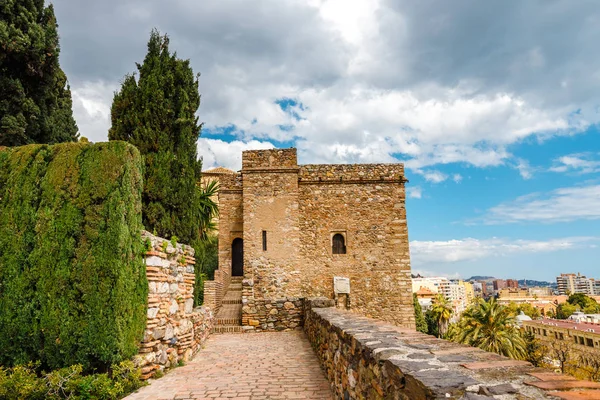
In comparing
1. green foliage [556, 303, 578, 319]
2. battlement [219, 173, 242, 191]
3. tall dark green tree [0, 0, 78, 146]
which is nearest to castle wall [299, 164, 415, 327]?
battlement [219, 173, 242, 191]

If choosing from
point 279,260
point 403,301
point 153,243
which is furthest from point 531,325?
point 153,243

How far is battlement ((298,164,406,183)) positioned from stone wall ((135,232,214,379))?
8420mm

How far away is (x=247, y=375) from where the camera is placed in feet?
18.6

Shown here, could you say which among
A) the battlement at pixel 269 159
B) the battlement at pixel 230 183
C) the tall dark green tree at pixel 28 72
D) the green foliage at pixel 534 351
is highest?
the tall dark green tree at pixel 28 72

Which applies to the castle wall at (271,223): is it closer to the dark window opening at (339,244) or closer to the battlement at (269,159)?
the battlement at (269,159)

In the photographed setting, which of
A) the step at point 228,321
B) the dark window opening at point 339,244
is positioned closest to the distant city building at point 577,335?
the dark window opening at point 339,244

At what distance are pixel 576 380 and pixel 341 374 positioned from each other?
275 centimetres

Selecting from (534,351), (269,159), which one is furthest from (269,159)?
(534,351)

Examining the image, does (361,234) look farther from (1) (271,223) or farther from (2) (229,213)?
(2) (229,213)

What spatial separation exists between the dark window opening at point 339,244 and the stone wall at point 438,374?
11412 mm

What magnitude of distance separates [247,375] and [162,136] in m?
9.45

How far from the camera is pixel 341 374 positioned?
13.6 feet

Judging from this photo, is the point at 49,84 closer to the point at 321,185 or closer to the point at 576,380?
the point at 321,185

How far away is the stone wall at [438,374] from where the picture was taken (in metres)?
1.67
